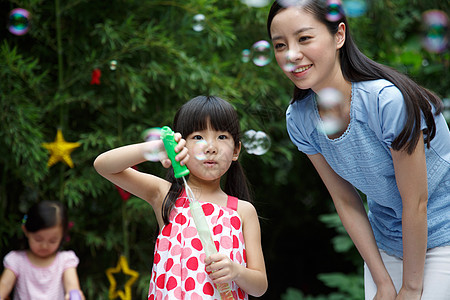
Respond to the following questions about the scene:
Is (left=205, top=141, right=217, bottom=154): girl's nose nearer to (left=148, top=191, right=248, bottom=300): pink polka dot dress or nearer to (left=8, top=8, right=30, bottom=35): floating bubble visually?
(left=148, top=191, right=248, bottom=300): pink polka dot dress

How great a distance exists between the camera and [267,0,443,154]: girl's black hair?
4.70ft

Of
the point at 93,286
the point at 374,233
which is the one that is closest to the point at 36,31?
the point at 93,286

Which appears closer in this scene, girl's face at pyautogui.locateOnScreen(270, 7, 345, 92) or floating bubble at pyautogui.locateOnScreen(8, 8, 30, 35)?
girl's face at pyautogui.locateOnScreen(270, 7, 345, 92)

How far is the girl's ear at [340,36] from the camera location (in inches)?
60.8

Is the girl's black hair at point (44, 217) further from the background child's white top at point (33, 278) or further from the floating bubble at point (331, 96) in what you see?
the floating bubble at point (331, 96)

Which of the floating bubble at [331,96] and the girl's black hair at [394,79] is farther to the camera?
the floating bubble at [331,96]

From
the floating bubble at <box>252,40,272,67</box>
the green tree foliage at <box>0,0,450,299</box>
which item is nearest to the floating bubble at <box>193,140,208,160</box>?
the floating bubble at <box>252,40,272,67</box>

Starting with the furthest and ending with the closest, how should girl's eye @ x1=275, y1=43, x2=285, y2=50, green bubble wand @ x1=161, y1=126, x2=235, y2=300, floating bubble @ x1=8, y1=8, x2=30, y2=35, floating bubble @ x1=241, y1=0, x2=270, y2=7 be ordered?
floating bubble @ x1=241, y1=0, x2=270, y2=7
floating bubble @ x1=8, y1=8, x2=30, y2=35
girl's eye @ x1=275, y1=43, x2=285, y2=50
green bubble wand @ x1=161, y1=126, x2=235, y2=300

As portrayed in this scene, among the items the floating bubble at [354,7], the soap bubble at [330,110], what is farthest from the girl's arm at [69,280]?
the floating bubble at [354,7]

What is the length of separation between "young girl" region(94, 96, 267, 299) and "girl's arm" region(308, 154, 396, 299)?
28 cm

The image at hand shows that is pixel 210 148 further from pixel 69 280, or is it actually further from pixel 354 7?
pixel 69 280

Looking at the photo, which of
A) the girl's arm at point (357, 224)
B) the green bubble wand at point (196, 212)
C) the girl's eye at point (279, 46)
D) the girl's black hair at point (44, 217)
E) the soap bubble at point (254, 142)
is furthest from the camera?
the girl's black hair at point (44, 217)

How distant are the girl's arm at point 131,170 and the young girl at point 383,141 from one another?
445 millimetres

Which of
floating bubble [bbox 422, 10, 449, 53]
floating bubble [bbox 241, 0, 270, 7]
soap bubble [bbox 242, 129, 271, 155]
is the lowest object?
soap bubble [bbox 242, 129, 271, 155]
